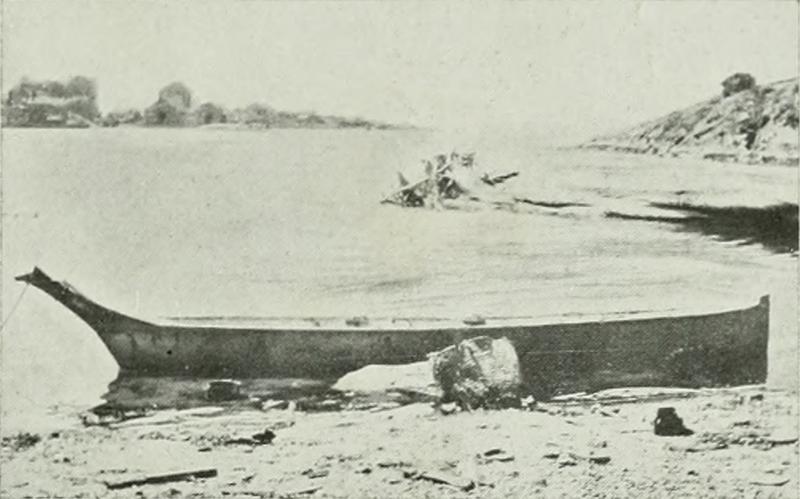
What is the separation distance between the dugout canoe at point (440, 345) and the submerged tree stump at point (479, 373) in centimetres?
2

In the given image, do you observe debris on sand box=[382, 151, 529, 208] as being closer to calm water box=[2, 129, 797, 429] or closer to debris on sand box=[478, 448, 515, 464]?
calm water box=[2, 129, 797, 429]

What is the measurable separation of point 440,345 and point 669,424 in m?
0.50

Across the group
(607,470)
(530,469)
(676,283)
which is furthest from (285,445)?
(676,283)

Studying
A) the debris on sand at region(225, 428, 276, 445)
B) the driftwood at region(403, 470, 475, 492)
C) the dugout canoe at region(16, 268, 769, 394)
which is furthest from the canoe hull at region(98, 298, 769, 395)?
the driftwood at region(403, 470, 475, 492)

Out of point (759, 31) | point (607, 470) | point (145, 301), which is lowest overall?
point (607, 470)

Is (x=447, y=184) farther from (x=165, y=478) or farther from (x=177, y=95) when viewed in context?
(x=165, y=478)

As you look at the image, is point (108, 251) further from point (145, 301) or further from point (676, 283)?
point (676, 283)

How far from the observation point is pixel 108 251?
2213 millimetres

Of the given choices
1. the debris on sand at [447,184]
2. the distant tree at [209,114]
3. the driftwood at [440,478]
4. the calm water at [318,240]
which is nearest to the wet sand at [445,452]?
the driftwood at [440,478]

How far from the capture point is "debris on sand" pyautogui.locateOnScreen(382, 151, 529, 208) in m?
2.27

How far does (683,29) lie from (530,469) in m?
0.94

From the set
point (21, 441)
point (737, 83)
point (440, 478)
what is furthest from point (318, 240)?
point (737, 83)

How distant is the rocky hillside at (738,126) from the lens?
7.60 ft

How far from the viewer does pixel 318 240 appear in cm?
225
